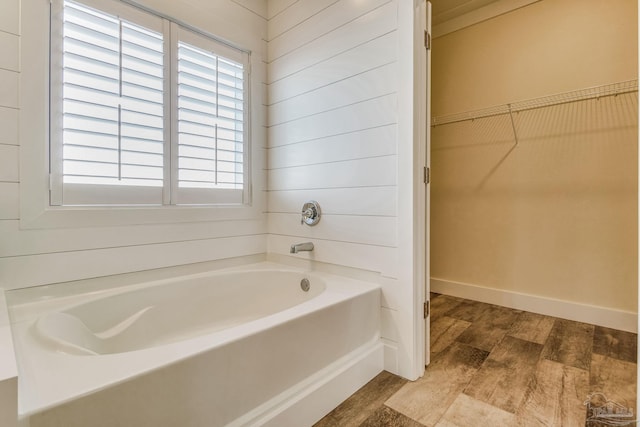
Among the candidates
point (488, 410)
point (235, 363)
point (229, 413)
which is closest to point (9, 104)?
point (235, 363)

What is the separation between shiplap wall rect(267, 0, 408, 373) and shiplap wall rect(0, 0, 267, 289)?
137 millimetres

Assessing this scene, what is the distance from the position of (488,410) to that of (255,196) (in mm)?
1860

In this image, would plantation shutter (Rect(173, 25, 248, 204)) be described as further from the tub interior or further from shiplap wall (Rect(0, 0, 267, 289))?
the tub interior

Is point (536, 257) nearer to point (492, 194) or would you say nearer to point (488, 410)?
point (492, 194)

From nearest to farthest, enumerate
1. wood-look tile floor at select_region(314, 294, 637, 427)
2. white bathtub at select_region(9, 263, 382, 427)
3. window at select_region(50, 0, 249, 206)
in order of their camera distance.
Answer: white bathtub at select_region(9, 263, 382, 427)
wood-look tile floor at select_region(314, 294, 637, 427)
window at select_region(50, 0, 249, 206)

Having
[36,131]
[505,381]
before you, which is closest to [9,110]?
[36,131]

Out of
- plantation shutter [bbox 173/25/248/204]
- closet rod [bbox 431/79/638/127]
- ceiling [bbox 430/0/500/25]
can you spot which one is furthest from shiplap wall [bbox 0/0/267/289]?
closet rod [bbox 431/79/638/127]

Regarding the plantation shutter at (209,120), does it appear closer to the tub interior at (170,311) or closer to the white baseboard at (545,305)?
the tub interior at (170,311)

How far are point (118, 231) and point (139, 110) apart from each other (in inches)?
26.8

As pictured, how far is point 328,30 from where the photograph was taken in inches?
77.1

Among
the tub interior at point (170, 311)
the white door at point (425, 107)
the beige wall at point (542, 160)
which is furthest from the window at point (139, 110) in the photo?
the beige wall at point (542, 160)

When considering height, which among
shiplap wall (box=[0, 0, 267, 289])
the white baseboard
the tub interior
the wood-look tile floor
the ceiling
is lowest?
the wood-look tile floor

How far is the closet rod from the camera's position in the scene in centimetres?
210

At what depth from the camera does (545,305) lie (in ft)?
8.04
